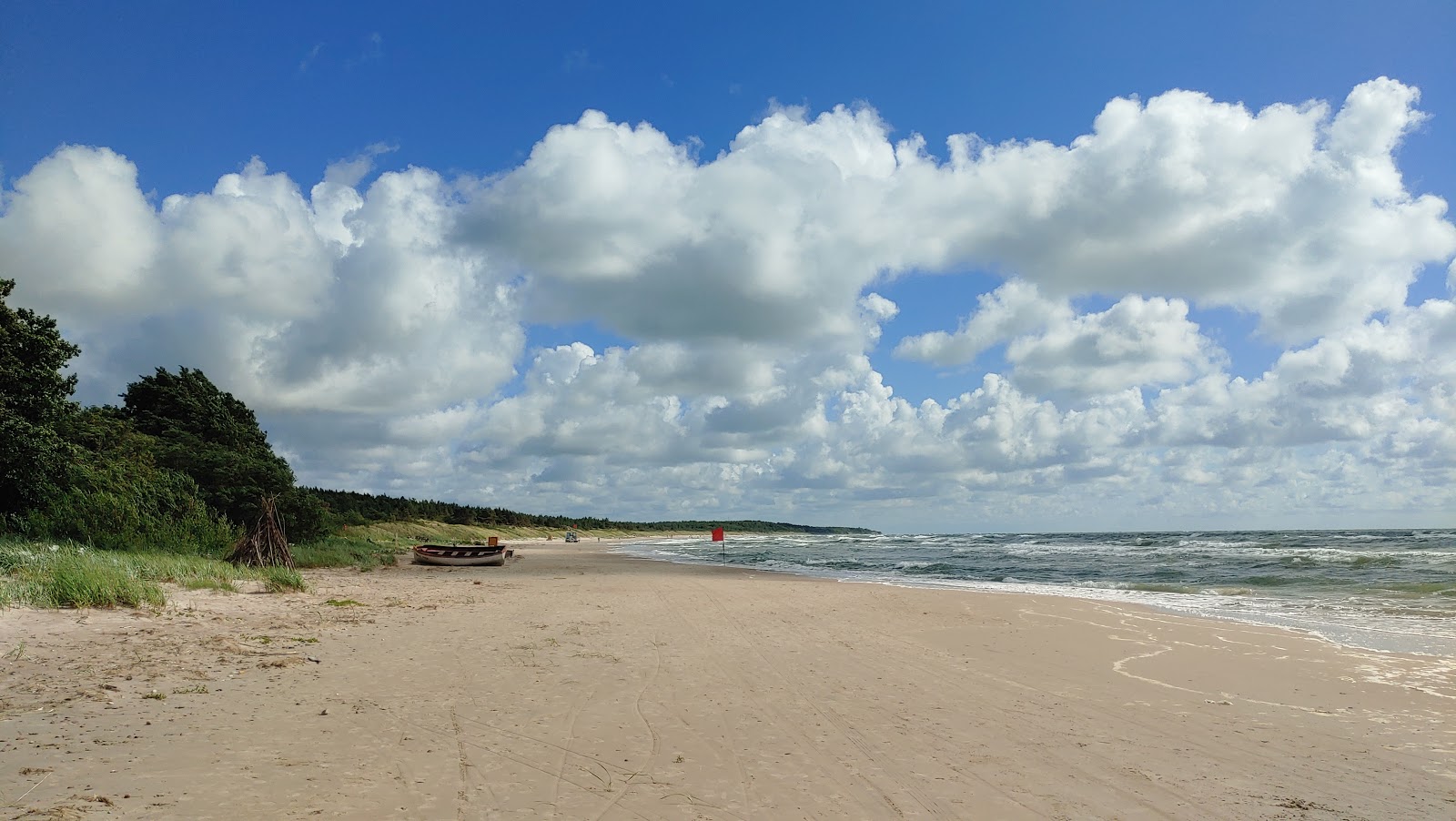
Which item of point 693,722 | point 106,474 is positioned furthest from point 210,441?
point 693,722

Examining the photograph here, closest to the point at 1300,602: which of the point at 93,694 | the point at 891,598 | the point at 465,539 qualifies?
the point at 891,598

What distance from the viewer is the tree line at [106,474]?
1861 centimetres

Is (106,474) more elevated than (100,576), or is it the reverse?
(106,474)

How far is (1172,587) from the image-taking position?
71.6 ft

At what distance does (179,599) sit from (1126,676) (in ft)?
45.9

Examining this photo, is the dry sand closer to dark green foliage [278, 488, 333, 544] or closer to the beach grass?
the beach grass

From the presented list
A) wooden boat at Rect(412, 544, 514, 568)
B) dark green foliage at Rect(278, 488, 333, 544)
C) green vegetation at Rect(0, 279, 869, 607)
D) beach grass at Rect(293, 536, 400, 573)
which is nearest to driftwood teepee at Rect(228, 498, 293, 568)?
green vegetation at Rect(0, 279, 869, 607)

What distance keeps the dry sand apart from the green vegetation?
8.15 ft

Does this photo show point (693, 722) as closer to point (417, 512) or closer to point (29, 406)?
point (29, 406)

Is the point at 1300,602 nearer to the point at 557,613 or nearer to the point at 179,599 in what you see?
the point at 557,613

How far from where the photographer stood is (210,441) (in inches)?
1396

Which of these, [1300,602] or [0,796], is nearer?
[0,796]

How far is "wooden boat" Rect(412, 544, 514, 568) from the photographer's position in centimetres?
3222

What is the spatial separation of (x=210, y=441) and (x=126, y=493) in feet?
57.9
